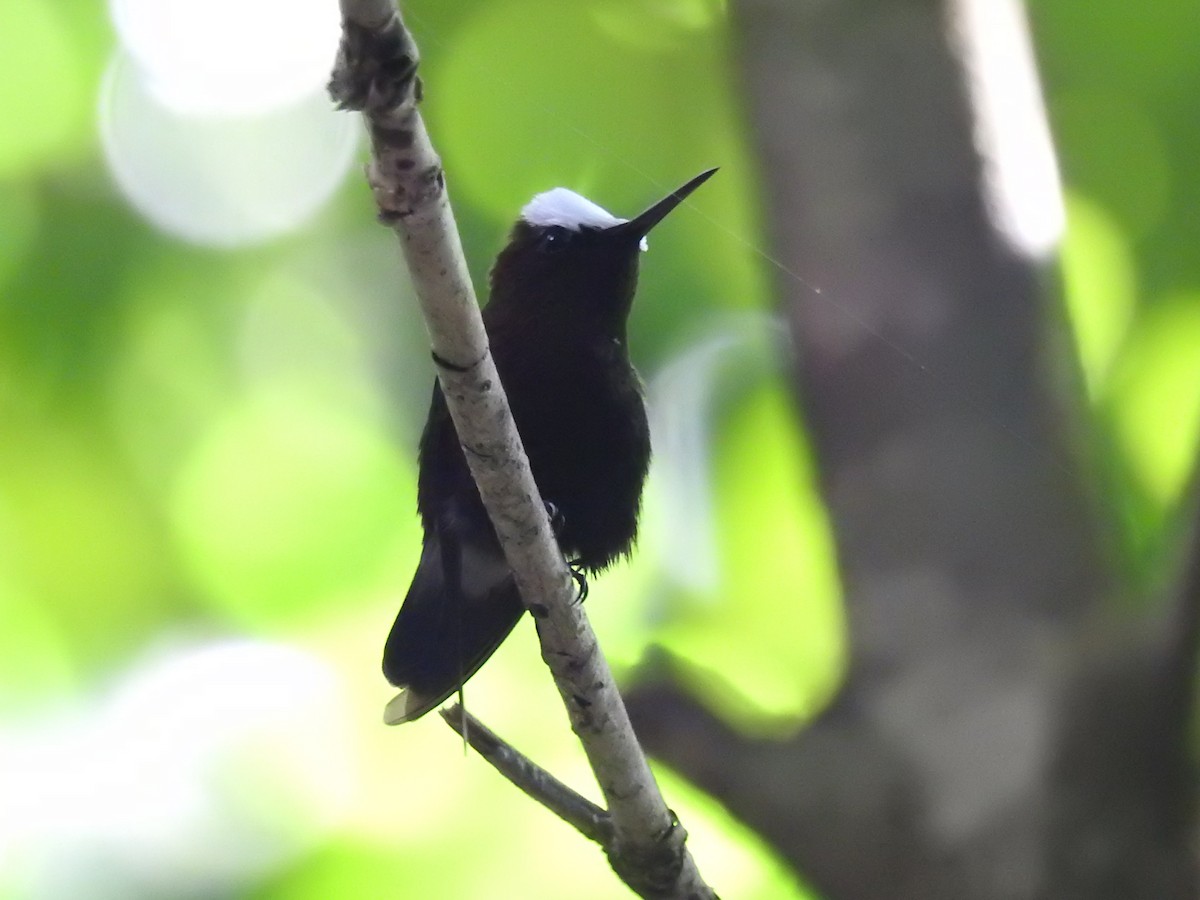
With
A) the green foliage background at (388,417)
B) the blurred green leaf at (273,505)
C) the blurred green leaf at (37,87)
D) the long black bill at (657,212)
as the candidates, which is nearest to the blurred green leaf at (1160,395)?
the green foliage background at (388,417)

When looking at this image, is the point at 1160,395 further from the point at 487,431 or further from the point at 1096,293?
the point at 487,431

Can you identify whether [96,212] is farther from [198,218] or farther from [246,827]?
[246,827]

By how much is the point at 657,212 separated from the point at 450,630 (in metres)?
0.42

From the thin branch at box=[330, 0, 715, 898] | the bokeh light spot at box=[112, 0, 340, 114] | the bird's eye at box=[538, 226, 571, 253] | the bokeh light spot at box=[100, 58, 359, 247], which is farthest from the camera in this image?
the bird's eye at box=[538, 226, 571, 253]

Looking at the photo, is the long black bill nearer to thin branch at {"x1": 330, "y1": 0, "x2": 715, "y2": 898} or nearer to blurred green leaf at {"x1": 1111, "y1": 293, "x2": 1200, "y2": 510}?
thin branch at {"x1": 330, "y1": 0, "x2": 715, "y2": 898}

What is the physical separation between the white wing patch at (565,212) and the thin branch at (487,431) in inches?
13.7

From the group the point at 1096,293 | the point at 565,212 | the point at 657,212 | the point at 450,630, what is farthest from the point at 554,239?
the point at 1096,293

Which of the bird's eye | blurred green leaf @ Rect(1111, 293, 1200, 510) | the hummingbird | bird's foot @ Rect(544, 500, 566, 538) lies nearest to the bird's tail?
the hummingbird

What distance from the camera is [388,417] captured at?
1.19m

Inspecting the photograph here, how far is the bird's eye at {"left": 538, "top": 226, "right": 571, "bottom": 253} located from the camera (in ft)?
3.97

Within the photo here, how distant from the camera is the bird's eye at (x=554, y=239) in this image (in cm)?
121

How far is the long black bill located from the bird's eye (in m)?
0.06

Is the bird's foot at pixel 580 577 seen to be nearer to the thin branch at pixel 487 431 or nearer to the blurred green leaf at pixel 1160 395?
the thin branch at pixel 487 431

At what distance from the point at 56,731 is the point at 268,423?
1.13 ft
